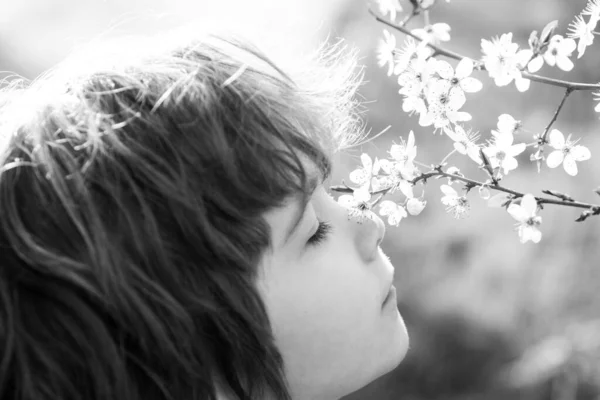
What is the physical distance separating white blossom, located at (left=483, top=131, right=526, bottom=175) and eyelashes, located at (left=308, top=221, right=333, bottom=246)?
6.7 inches

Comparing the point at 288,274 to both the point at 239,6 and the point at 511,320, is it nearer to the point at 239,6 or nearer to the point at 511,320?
the point at 239,6

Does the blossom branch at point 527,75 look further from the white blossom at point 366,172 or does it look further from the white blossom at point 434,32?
the white blossom at point 366,172

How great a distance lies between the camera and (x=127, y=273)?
71cm

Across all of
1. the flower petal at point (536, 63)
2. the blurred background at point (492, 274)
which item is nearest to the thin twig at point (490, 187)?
the flower petal at point (536, 63)

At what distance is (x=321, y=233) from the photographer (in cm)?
82

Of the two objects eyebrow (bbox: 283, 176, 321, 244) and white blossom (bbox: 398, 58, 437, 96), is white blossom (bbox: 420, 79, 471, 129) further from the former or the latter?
eyebrow (bbox: 283, 176, 321, 244)

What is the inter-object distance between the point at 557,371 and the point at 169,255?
2354mm

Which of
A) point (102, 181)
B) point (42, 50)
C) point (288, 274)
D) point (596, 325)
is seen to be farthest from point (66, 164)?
point (42, 50)

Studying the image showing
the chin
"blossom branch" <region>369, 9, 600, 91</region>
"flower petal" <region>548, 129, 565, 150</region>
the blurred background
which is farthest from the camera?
the blurred background

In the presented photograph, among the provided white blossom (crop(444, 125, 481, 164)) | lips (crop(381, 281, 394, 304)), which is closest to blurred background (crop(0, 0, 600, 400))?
lips (crop(381, 281, 394, 304))

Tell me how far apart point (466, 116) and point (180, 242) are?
283mm

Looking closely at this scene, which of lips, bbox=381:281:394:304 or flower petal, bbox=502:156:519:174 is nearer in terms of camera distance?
flower petal, bbox=502:156:519:174

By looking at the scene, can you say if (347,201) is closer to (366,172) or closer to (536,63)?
(366,172)

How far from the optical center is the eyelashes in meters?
0.81
